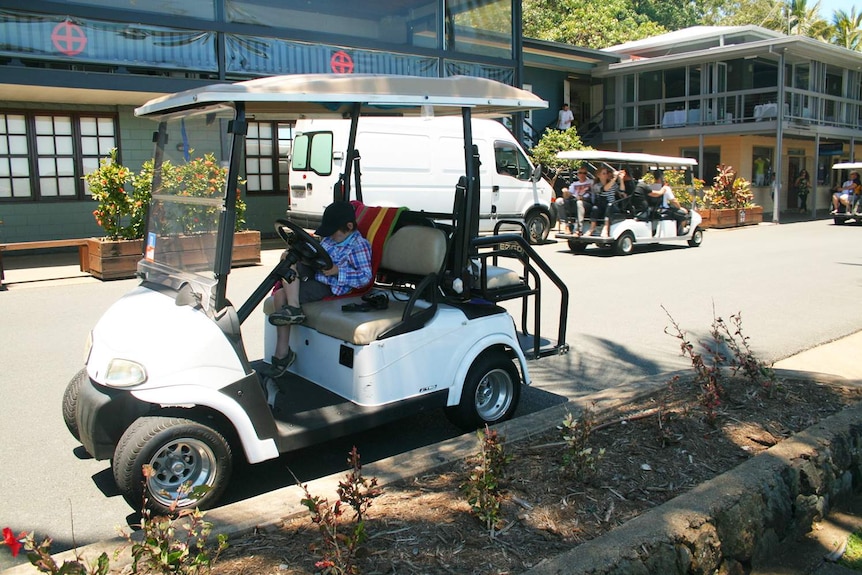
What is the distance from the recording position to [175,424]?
365 centimetres

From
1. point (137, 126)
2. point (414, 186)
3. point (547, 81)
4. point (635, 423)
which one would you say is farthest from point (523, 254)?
point (547, 81)

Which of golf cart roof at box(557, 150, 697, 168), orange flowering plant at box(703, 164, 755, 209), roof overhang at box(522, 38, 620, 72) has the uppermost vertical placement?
roof overhang at box(522, 38, 620, 72)

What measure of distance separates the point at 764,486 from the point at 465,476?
1381 mm

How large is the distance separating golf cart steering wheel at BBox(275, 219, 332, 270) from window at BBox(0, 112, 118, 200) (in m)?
11.9

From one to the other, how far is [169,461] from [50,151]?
13.2m

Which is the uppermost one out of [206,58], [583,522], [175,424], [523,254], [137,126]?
[206,58]

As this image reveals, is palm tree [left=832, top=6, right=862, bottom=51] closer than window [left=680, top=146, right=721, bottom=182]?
No

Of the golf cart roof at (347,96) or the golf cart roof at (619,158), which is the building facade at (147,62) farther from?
the golf cart roof at (347,96)

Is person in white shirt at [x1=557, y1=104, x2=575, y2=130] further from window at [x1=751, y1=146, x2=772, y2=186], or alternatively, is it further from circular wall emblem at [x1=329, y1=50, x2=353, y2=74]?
circular wall emblem at [x1=329, y1=50, x2=353, y2=74]

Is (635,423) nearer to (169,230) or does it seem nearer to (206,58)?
(169,230)

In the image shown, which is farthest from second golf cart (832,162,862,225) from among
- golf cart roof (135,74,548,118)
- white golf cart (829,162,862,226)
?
golf cart roof (135,74,548,118)

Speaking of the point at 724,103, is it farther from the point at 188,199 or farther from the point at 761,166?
the point at 188,199

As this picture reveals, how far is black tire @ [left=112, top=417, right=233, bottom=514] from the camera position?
3.56 metres

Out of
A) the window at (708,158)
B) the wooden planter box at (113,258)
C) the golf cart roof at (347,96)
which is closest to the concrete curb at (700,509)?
the golf cart roof at (347,96)
